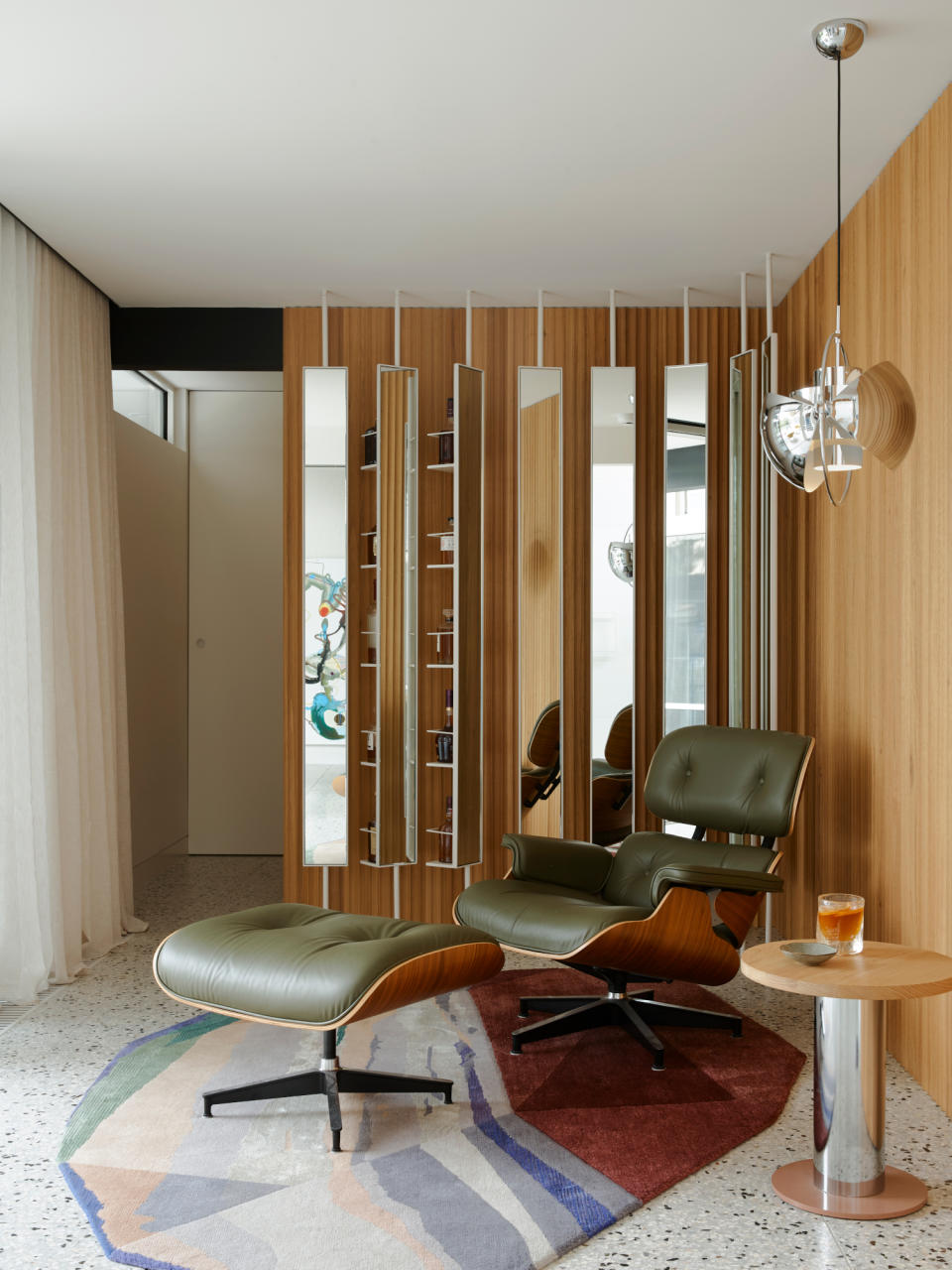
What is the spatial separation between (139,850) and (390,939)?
3535 millimetres

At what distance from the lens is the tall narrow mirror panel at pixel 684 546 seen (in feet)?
14.8

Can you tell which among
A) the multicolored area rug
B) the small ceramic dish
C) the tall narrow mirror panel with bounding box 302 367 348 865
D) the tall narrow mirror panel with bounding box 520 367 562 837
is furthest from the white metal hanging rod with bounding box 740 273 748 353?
A: the small ceramic dish

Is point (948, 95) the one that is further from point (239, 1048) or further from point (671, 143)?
point (239, 1048)

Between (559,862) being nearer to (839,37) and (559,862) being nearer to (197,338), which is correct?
(839,37)

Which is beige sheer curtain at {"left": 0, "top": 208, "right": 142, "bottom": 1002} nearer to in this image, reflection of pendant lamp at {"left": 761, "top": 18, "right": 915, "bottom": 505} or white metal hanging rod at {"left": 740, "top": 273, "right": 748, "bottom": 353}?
reflection of pendant lamp at {"left": 761, "top": 18, "right": 915, "bottom": 505}

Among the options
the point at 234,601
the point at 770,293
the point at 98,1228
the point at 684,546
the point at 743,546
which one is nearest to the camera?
the point at 98,1228

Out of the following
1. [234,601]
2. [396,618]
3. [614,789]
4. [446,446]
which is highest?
[446,446]

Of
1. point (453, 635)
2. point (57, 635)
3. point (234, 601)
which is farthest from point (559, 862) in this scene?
point (234, 601)

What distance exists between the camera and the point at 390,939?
9.02 feet

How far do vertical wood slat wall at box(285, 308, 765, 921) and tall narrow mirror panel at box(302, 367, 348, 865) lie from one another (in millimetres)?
76

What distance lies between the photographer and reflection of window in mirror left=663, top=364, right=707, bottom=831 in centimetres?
450

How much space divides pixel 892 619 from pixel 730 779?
79 centimetres

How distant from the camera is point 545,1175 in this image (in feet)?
8.16

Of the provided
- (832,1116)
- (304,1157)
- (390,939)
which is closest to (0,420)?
(390,939)
